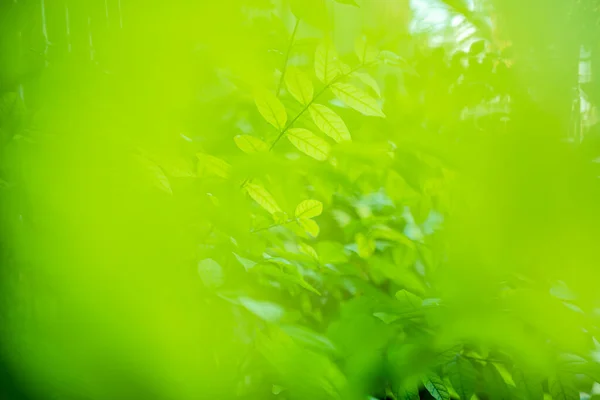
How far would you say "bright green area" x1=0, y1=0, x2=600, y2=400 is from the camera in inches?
7.6

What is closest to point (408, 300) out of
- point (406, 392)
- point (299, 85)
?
point (406, 392)

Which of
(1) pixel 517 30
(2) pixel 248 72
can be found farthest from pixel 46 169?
(1) pixel 517 30

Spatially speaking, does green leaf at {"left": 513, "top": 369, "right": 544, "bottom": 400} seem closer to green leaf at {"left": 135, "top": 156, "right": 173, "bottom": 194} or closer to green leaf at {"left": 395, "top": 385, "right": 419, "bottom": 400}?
green leaf at {"left": 395, "top": 385, "right": 419, "bottom": 400}

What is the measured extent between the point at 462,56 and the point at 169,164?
585 mm

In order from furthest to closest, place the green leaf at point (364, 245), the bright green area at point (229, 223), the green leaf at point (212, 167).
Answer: the green leaf at point (364, 245), the green leaf at point (212, 167), the bright green area at point (229, 223)

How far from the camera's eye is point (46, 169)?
0.21 m

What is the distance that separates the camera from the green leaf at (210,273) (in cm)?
27

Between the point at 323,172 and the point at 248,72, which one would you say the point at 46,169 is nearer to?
the point at 248,72

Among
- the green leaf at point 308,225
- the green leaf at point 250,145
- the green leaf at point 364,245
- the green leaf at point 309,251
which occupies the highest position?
the green leaf at point 250,145

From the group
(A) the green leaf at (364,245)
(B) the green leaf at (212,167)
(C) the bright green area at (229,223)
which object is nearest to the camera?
(C) the bright green area at (229,223)

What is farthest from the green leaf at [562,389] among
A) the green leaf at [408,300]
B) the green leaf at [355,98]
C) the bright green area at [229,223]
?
the green leaf at [355,98]

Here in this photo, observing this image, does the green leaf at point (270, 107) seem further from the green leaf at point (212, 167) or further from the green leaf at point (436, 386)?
the green leaf at point (436, 386)

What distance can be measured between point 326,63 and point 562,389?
0.28 meters

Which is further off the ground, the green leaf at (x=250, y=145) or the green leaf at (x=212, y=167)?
the green leaf at (x=250, y=145)
